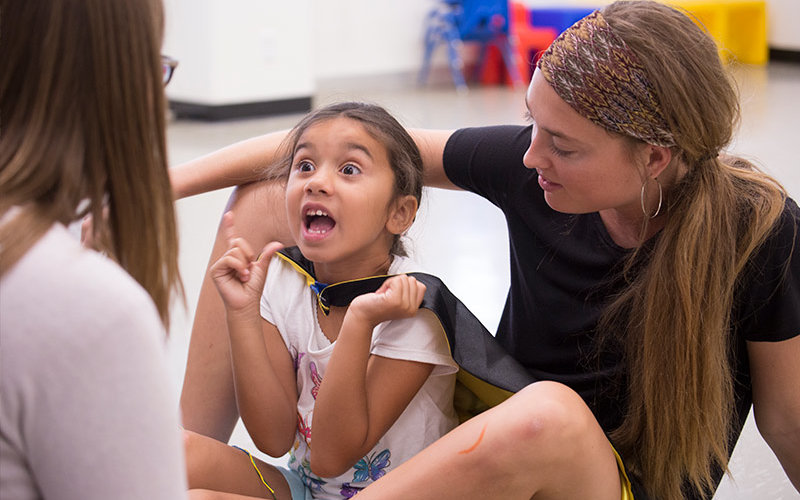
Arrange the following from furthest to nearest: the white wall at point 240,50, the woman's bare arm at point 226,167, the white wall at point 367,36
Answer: the white wall at point 367,36 → the white wall at point 240,50 → the woman's bare arm at point 226,167

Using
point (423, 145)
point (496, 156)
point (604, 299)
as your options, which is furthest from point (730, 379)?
point (423, 145)

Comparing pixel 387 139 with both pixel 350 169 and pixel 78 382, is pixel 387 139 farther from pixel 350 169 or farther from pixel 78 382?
pixel 78 382

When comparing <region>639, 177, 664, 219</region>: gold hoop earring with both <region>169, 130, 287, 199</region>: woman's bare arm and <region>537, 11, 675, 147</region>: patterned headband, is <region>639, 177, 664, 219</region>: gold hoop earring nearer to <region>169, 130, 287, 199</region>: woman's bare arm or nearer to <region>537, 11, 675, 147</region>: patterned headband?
<region>537, 11, 675, 147</region>: patterned headband

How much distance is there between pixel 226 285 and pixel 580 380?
555 millimetres

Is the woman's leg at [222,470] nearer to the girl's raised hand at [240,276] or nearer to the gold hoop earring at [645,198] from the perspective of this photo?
the girl's raised hand at [240,276]

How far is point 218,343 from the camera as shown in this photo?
167 cm

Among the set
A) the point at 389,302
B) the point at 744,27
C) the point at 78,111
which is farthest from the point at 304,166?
the point at 744,27

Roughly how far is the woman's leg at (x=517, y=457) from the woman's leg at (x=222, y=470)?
0.28 metres

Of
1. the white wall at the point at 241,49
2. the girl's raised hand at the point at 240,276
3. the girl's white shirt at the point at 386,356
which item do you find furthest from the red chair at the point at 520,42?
the girl's raised hand at the point at 240,276

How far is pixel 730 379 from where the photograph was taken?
1.29 m

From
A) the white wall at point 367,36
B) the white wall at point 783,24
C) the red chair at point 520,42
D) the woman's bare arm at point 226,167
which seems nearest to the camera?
the woman's bare arm at point 226,167

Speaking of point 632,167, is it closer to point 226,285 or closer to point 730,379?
point 730,379

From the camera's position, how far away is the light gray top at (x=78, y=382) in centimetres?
64

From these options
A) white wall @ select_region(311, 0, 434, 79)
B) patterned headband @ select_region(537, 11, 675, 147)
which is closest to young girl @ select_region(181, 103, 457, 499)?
patterned headband @ select_region(537, 11, 675, 147)
